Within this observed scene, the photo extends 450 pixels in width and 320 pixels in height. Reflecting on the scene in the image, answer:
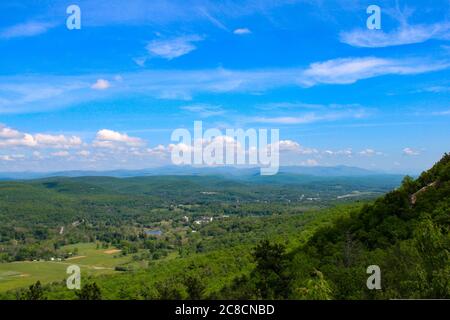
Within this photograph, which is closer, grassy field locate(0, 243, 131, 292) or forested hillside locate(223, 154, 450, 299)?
forested hillside locate(223, 154, 450, 299)

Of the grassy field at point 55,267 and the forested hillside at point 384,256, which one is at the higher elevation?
the forested hillside at point 384,256

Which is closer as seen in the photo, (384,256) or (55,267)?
(384,256)

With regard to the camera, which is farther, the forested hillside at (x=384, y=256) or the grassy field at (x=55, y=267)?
the grassy field at (x=55, y=267)

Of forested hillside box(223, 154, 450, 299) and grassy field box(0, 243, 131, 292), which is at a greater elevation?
forested hillside box(223, 154, 450, 299)

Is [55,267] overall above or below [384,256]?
below
